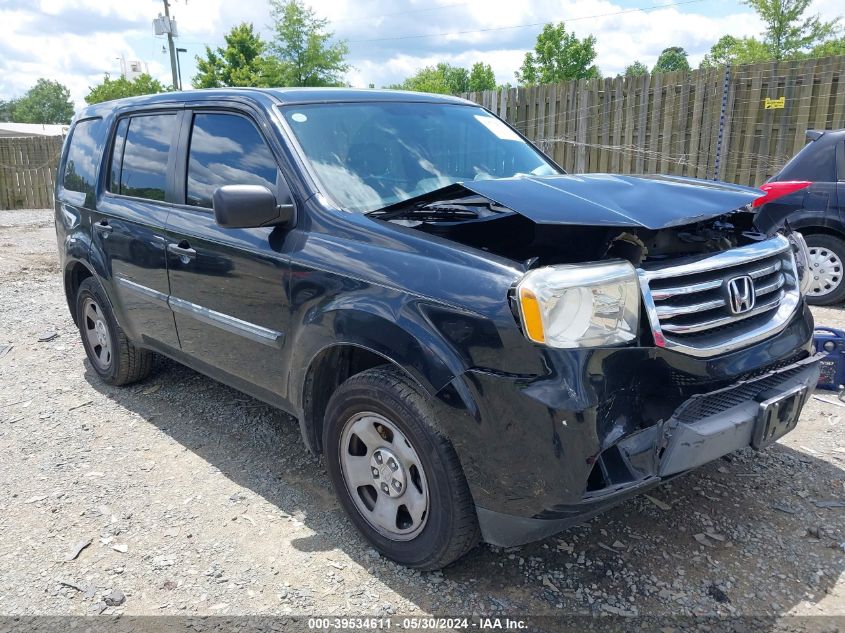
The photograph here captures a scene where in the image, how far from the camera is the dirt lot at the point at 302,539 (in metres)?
2.61

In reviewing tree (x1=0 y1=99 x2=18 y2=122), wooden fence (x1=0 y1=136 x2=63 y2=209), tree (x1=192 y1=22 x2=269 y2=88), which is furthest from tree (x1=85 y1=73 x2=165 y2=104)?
tree (x1=0 y1=99 x2=18 y2=122)

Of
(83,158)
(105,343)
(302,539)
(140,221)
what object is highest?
(83,158)

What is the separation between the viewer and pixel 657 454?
2.29 m

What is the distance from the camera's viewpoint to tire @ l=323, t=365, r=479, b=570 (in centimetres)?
245

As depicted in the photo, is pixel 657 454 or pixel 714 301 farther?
pixel 714 301

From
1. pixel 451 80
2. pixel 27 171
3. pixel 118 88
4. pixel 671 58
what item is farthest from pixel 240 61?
pixel 671 58

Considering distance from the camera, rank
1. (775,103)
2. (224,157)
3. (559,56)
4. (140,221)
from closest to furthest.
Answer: (224,157)
(140,221)
(775,103)
(559,56)

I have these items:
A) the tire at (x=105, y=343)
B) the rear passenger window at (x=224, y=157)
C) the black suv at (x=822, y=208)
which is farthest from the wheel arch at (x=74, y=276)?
the black suv at (x=822, y=208)

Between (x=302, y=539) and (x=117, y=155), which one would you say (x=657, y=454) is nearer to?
(x=302, y=539)

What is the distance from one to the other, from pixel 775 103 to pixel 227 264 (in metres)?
8.89

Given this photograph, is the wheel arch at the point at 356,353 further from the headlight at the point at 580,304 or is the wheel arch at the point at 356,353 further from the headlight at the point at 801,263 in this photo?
the headlight at the point at 801,263

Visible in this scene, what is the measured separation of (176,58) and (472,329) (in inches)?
1416

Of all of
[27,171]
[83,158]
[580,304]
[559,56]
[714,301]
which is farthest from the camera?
[559,56]

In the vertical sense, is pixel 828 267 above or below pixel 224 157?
below
